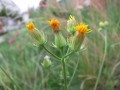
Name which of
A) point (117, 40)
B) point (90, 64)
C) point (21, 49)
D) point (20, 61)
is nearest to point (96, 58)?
point (90, 64)

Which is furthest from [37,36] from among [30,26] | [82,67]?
[82,67]

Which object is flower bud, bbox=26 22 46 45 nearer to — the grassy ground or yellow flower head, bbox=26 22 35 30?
yellow flower head, bbox=26 22 35 30

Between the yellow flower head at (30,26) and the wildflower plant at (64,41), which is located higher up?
the yellow flower head at (30,26)

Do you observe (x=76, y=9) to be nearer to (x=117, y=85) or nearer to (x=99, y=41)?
(x=99, y=41)

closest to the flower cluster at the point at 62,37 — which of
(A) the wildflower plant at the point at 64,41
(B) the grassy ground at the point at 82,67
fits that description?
(A) the wildflower plant at the point at 64,41

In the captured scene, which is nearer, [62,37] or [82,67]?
[62,37]

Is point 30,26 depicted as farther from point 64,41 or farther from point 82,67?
point 82,67

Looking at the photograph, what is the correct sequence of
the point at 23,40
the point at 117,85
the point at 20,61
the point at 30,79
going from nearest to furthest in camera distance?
1. the point at 117,85
2. the point at 30,79
3. the point at 20,61
4. the point at 23,40

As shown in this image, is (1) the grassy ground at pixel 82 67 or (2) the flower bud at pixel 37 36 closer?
(2) the flower bud at pixel 37 36

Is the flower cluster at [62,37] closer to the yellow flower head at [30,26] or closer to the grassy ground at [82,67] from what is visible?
the yellow flower head at [30,26]

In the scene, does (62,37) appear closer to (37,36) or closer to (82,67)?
(37,36)

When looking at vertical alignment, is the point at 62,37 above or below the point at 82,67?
below
